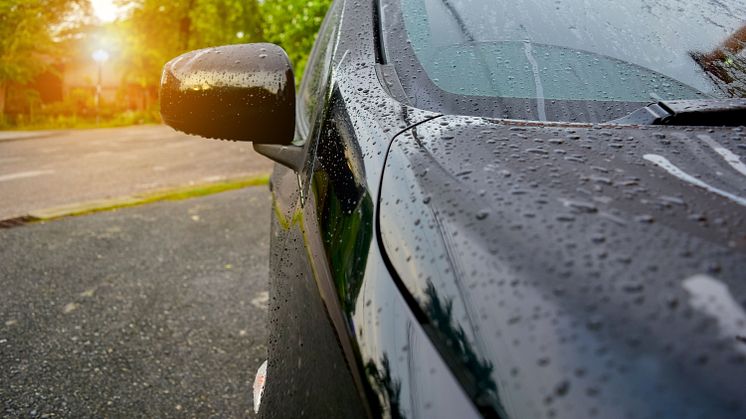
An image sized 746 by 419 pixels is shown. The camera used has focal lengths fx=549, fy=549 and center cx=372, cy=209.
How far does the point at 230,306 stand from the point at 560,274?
3.17 metres

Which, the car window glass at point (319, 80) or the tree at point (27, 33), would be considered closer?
the car window glass at point (319, 80)

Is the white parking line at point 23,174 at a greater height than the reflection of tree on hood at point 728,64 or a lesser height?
lesser

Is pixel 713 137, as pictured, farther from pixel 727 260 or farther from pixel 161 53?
pixel 161 53

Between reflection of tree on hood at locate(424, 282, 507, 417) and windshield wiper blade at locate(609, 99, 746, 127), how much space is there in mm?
565

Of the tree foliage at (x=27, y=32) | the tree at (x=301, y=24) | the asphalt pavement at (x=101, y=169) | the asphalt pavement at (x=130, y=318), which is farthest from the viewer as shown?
the tree foliage at (x=27, y=32)

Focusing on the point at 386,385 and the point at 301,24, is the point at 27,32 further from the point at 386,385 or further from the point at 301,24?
the point at 386,385

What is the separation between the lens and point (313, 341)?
2.76 feet

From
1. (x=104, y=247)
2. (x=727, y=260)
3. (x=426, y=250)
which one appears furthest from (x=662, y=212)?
(x=104, y=247)

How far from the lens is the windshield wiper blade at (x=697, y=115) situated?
93 cm

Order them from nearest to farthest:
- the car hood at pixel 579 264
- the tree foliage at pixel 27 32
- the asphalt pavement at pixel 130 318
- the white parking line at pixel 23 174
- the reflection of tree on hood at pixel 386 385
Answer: the car hood at pixel 579 264 < the reflection of tree on hood at pixel 386 385 < the asphalt pavement at pixel 130 318 < the white parking line at pixel 23 174 < the tree foliage at pixel 27 32

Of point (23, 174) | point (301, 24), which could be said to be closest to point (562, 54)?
point (301, 24)

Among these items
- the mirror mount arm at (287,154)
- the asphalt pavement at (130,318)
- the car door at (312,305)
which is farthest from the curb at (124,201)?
the car door at (312,305)

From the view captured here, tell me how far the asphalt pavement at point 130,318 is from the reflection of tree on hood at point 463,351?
2.00 m

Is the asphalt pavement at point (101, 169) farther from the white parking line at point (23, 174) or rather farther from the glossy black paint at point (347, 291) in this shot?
the glossy black paint at point (347, 291)
